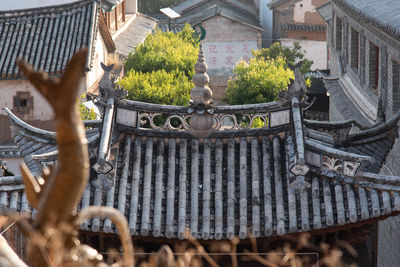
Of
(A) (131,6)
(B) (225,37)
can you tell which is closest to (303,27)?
(B) (225,37)

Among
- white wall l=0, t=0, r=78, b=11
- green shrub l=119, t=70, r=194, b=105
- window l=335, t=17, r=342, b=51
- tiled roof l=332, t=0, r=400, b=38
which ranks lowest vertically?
green shrub l=119, t=70, r=194, b=105

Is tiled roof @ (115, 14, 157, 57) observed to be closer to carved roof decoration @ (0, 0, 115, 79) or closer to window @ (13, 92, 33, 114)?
carved roof decoration @ (0, 0, 115, 79)

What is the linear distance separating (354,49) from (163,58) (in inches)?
461

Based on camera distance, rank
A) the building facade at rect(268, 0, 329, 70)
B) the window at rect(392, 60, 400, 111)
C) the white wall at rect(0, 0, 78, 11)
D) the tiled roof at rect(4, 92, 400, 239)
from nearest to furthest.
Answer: the tiled roof at rect(4, 92, 400, 239)
the window at rect(392, 60, 400, 111)
the white wall at rect(0, 0, 78, 11)
the building facade at rect(268, 0, 329, 70)

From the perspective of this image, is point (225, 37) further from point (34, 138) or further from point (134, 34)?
point (34, 138)

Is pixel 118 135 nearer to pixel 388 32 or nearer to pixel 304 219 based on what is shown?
pixel 304 219

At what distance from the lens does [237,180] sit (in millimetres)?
13953

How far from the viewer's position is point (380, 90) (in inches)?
826

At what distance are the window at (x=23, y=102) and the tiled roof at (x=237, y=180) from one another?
17462 mm

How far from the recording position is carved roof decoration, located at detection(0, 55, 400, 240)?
506 inches

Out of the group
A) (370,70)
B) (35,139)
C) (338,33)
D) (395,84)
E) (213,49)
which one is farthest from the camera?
(213,49)

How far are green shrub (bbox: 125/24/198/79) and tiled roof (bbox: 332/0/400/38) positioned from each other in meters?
11.4

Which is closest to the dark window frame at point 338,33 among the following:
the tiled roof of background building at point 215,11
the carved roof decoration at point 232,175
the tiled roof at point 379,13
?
the tiled roof at point 379,13

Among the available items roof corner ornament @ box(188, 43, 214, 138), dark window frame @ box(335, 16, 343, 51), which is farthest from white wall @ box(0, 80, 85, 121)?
roof corner ornament @ box(188, 43, 214, 138)
